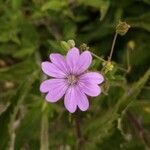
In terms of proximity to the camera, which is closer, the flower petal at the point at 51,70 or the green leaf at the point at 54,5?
the flower petal at the point at 51,70

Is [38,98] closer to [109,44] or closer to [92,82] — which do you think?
[109,44]

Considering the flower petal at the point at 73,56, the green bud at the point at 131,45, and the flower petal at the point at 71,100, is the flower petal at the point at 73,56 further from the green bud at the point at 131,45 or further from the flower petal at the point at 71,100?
the green bud at the point at 131,45

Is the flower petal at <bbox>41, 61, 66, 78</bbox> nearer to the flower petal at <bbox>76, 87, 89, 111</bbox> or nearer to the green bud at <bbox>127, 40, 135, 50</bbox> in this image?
the flower petal at <bbox>76, 87, 89, 111</bbox>

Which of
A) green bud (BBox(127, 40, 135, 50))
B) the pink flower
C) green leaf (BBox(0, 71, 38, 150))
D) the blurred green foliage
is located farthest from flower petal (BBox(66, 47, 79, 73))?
green bud (BBox(127, 40, 135, 50))

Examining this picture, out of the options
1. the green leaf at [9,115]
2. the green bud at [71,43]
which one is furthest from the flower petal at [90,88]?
the green leaf at [9,115]

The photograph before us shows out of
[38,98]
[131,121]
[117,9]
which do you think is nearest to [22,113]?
[38,98]

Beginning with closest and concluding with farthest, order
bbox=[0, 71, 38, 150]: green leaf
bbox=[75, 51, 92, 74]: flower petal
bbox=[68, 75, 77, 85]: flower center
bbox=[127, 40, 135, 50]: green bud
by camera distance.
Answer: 1. bbox=[75, 51, 92, 74]: flower petal
2. bbox=[68, 75, 77, 85]: flower center
3. bbox=[0, 71, 38, 150]: green leaf
4. bbox=[127, 40, 135, 50]: green bud
